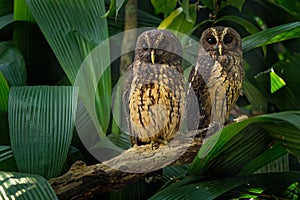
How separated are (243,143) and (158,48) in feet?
1.49

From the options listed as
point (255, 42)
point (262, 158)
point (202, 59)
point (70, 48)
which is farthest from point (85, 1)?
point (262, 158)

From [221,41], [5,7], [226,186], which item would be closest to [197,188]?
[226,186]

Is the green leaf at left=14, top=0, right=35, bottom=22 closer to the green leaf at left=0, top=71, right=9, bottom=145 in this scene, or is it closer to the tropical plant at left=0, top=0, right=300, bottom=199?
the tropical plant at left=0, top=0, right=300, bottom=199

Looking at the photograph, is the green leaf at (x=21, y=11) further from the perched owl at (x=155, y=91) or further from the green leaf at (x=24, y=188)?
the green leaf at (x=24, y=188)

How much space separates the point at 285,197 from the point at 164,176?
0.37 meters

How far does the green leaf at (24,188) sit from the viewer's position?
147 centimetres

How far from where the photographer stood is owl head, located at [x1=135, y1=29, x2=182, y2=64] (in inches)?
77.7

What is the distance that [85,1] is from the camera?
2186 mm

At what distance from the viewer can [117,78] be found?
96.6 inches

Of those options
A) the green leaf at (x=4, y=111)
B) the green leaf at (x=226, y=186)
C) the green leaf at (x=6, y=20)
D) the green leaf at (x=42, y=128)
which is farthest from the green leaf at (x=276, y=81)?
the green leaf at (x=6, y=20)

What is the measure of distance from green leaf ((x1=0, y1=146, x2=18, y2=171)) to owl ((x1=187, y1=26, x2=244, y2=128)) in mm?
574

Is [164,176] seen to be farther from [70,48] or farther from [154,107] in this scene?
[70,48]

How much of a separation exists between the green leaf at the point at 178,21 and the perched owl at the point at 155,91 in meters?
0.32

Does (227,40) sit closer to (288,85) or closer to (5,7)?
(288,85)
